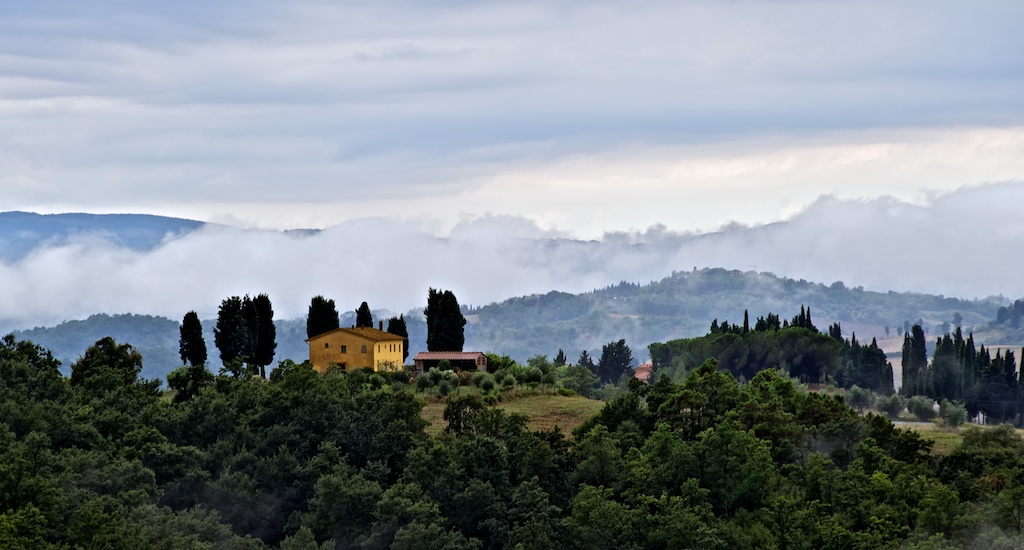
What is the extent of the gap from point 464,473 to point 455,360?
94.7 ft

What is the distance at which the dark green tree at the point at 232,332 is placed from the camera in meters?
74.6

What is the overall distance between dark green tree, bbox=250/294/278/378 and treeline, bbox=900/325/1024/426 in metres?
55.2

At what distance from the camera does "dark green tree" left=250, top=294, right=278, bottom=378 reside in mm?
77994

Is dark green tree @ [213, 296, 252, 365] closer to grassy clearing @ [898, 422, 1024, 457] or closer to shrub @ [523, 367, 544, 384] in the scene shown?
shrub @ [523, 367, 544, 384]

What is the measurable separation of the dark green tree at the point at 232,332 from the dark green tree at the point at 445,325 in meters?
13.8

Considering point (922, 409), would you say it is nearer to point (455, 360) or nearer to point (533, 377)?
point (533, 377)

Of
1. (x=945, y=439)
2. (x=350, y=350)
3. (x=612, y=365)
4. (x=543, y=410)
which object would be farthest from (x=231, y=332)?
(x=612, y=365)

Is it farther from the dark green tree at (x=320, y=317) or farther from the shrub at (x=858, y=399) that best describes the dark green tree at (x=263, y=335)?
the shrub at (x=858, y=399)

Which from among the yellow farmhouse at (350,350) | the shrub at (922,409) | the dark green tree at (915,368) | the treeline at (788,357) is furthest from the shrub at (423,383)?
the dark green tree at (915,368)

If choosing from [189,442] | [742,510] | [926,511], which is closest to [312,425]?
[189,442]

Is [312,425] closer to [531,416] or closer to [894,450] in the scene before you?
[531,416]

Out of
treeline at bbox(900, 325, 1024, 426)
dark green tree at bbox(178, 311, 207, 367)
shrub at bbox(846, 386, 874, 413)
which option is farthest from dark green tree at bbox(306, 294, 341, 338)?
treeline at bbox(900, 325, 1024, 426)

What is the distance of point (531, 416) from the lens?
63031 millimetres

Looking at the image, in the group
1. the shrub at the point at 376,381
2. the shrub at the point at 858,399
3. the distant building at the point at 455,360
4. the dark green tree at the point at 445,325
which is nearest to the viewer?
the shrub at the point at 376,381
